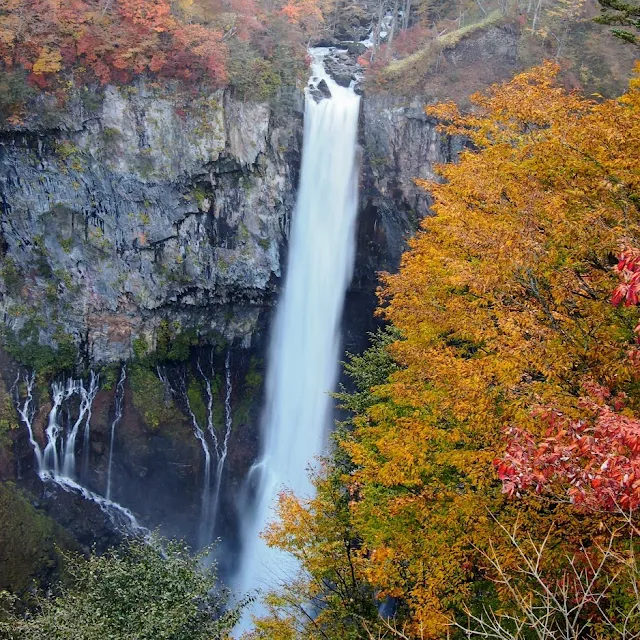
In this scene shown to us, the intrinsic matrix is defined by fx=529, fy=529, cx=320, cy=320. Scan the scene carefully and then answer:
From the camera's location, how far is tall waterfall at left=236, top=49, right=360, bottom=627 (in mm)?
19422

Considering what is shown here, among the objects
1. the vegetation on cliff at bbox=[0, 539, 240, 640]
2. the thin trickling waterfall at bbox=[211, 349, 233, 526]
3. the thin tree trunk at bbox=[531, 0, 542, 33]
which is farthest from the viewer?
the thin trickling waterfall at bbox=[211, 349, 233, 526]

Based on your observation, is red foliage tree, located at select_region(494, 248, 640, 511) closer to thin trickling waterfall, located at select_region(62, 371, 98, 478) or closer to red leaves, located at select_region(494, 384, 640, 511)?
red leaves, located at select_region(494, 384, 640, 511)

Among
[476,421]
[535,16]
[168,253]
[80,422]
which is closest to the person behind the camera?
[476,421]

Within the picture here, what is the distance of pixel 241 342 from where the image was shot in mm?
21766

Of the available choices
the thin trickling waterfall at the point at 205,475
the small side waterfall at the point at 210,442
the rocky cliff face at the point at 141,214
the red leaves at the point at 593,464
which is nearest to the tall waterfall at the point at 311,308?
the rocky cliff face at the point at 141,214

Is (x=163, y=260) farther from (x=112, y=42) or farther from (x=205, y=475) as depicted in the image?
(x=205, y=475)

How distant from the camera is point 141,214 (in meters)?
18.6

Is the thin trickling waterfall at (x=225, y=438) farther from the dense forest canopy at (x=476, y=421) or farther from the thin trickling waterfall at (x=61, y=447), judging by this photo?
the dense forest canopy at (x=476, y=421)

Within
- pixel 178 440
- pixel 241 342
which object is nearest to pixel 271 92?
pixel 241 342

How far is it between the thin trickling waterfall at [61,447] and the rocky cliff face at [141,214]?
176cm

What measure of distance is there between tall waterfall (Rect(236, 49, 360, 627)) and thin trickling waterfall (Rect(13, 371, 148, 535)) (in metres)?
4.75

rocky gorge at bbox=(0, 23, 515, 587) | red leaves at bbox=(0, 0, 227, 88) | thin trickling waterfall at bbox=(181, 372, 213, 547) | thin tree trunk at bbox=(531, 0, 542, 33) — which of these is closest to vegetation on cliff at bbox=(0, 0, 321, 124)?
red leaves at bbox=(0, 0, 227, 88)

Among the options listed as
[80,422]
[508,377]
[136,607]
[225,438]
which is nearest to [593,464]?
[508,377]

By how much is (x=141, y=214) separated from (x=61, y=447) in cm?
906
